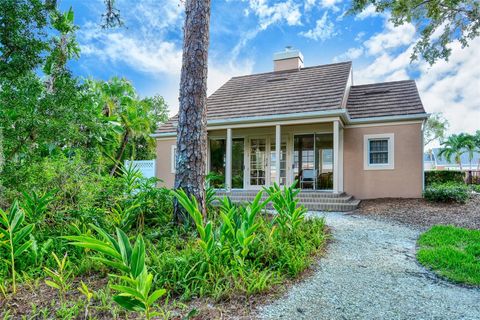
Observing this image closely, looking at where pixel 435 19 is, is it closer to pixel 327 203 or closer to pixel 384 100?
Result: pixel 384 100

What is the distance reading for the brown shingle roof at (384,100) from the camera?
35.1 feet

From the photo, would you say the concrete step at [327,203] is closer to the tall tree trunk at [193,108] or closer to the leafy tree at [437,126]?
the tall tree trunk at [193,108]

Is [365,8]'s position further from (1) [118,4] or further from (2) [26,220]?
(2) [26,220]

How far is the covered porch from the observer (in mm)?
11148

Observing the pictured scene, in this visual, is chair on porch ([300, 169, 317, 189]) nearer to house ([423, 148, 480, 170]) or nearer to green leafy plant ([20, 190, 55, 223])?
green leafy plant ([20, 190, 55, 223])

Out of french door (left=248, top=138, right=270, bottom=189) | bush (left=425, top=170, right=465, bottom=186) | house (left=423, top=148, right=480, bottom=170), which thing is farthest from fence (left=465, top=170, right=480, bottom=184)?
house (left=423, top=148, right=480, bottom=170)

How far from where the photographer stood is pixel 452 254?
457 centimetres

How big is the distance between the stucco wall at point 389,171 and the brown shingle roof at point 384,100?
542 millimetres

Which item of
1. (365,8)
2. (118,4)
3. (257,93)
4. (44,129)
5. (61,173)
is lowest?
(61,173)

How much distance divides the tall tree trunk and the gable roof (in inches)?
238

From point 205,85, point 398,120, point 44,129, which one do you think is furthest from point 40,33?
point 398,120

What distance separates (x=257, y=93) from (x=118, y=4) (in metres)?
6.58

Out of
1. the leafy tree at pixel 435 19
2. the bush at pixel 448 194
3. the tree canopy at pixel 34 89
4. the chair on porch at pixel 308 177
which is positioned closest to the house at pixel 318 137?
the chair on porch at pixel 308 177

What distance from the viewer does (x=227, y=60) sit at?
45.1 feet
